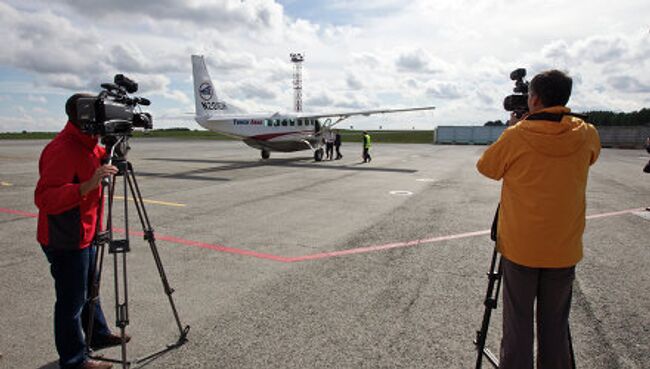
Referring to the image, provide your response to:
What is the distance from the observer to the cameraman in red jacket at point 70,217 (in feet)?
9.83

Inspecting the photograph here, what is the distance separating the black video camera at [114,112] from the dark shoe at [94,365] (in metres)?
1.94

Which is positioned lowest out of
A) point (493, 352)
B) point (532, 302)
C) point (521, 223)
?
point (493, 352)

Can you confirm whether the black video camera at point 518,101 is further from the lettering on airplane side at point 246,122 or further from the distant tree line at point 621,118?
the distant tree line at point 621,118

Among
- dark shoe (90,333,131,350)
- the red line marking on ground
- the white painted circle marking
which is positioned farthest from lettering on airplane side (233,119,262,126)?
dark shoe (90,333,131,350)

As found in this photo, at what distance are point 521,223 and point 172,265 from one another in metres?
5.04

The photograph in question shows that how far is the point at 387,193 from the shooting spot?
12992 millimetres

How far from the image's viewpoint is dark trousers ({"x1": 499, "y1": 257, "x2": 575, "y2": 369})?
2740mm

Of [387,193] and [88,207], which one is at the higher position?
[88,207]

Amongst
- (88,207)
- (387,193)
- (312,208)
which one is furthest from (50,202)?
(387,193)

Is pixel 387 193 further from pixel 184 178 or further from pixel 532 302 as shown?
pixel 532 302

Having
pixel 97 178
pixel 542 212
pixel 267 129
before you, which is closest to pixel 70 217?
pixel 97 178

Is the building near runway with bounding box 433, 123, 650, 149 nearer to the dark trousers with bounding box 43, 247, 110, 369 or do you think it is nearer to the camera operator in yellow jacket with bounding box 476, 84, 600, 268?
the camera operator in yellow jacket with bounding box 476, 84, 600, 268

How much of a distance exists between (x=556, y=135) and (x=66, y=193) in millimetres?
3469

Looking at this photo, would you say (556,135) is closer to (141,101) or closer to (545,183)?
(545,183)
